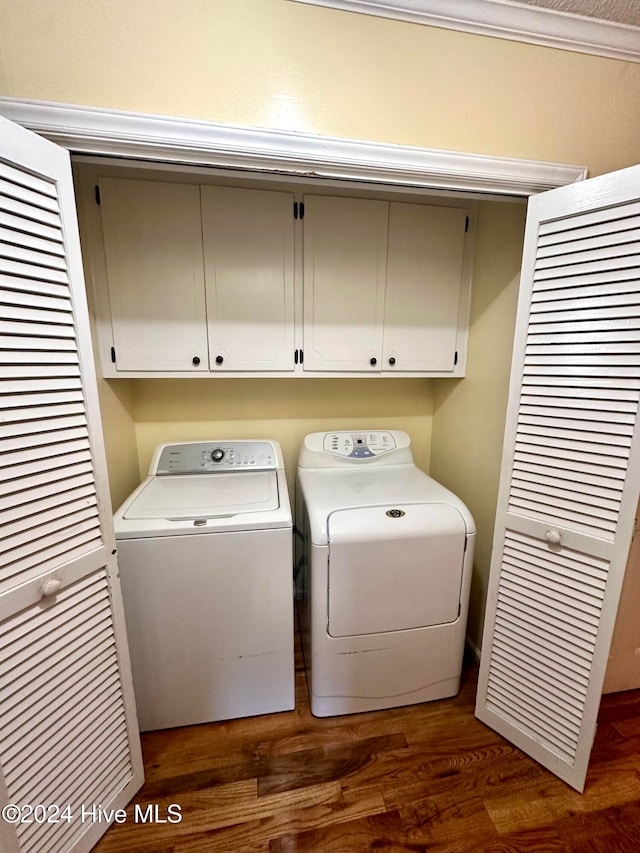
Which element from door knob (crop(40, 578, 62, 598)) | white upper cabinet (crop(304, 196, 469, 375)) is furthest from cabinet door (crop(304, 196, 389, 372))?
door knob (crop(40, 578, 62, 598))

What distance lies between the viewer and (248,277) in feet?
5.25

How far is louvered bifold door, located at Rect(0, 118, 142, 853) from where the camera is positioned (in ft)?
2.70

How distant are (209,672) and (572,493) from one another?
151cm

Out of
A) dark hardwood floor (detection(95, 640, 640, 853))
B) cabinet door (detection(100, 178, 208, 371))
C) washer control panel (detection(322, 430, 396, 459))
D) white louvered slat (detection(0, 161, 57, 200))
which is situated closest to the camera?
white louvered slat (detection(0, 161, 57, 200))

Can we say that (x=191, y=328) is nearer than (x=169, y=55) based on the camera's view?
No

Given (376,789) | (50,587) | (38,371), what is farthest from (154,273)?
(376,789)

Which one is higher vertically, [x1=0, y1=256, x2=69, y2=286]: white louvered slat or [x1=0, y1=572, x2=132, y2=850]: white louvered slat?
[x1=0, y1=256, x2=69, y2=286]: white louvered slat

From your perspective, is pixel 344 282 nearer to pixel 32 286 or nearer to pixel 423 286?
pixel 423 286

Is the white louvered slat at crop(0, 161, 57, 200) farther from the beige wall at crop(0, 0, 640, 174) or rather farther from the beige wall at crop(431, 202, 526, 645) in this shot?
the beige wall at crop(431, 202, 526, 645)

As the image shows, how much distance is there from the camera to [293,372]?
1732 mm

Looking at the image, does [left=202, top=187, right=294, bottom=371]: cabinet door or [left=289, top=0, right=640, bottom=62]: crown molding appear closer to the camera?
[left=289, top=0, right=640, bottom=62]: crown molding

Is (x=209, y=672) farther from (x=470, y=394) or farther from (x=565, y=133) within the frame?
(x=565, y=133)

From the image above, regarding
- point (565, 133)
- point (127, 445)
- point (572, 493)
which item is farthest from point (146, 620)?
point (565, 133)

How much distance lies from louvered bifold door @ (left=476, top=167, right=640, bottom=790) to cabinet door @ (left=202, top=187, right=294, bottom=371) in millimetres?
974
